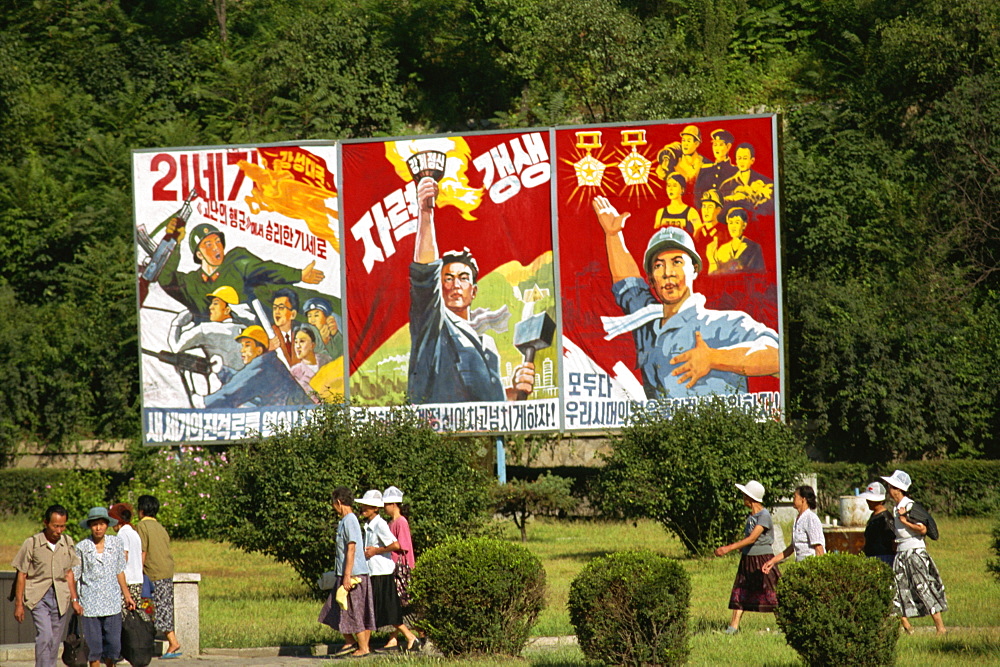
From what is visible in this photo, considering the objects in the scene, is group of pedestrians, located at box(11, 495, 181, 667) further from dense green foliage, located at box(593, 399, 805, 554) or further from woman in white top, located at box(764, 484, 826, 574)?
dense green foliage, located at box(593, 399, 805, 554)

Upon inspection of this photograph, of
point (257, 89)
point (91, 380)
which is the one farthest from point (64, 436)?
point (257, 89)

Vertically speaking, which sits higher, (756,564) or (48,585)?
(48,585)

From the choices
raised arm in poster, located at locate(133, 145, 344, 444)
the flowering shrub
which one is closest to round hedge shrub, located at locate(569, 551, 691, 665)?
raised arm in poster, located at locate(133, 145, 344, 444)

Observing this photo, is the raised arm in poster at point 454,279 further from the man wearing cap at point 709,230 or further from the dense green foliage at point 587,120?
the dense green foliage at point 587,120

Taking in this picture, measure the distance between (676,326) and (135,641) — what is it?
1462 centimetres

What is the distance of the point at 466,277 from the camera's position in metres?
24.9

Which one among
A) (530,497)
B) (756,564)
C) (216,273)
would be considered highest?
(216,273)

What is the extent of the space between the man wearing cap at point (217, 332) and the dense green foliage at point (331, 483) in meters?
7.22

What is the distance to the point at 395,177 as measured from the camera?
25.2 meters

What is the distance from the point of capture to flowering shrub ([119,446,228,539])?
90.8 ft

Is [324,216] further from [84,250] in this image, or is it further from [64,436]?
[84,250]

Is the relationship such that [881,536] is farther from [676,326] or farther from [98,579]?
[676,326]

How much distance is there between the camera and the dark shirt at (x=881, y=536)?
13461 mm

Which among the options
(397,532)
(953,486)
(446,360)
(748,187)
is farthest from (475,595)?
(953,486)
